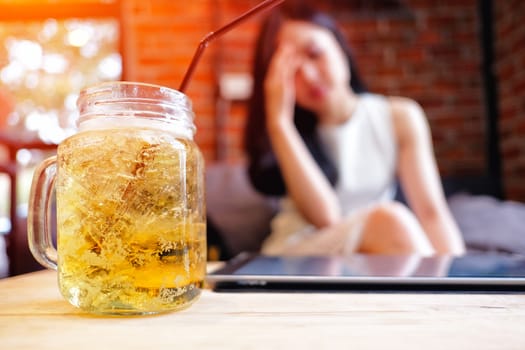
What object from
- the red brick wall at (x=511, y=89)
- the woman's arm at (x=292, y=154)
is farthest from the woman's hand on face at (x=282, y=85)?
the red brick wall at (x=511, y=89)

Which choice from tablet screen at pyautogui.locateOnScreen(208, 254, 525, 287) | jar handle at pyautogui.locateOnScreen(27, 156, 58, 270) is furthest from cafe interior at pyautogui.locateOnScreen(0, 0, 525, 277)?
jar handle at pyautogui.locateOnScreen(27, 156, 58, 270)

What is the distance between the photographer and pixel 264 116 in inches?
63.2

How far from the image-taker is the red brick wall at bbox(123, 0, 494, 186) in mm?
2484

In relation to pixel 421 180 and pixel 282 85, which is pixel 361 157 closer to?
pixel 421 180

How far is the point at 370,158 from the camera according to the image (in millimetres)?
1564

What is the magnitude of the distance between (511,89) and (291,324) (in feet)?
7.74

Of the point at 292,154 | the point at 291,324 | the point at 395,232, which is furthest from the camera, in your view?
the point at 292,154

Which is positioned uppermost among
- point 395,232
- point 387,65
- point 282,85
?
point 387,65

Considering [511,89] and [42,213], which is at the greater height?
[511,89]

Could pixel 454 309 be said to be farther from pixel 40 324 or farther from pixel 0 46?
pixel 0 46

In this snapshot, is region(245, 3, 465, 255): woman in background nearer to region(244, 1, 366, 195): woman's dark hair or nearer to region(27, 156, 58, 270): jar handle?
region(244, 1, 366, 195): woman's dark hair

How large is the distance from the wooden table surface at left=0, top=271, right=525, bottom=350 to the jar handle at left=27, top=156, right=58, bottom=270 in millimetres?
51

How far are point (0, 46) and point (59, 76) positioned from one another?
43cm

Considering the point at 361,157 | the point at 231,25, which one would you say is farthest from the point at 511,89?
the point at 231,25
